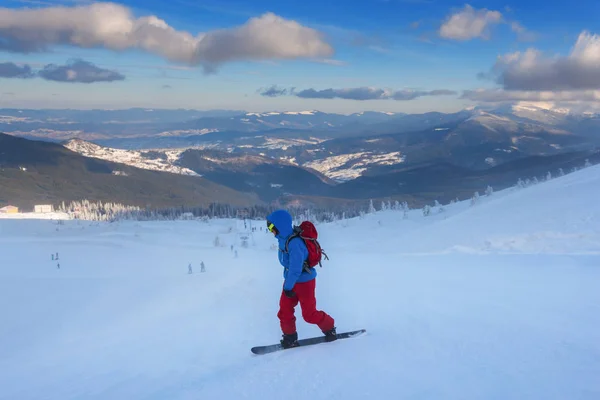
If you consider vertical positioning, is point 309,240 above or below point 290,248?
above

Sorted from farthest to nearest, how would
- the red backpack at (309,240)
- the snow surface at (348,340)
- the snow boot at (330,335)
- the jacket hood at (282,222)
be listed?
the snow boot at (330,335), the red backpack at (309,240), the jacket hood at (282,222), the snow surface at (348,340)

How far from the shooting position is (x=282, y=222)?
7352 mm

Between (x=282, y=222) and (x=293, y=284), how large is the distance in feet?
3.59

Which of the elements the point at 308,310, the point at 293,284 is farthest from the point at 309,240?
the point at 308,310

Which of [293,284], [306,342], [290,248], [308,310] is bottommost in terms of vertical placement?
[306,342]

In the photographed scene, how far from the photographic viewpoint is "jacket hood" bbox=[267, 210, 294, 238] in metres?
7.35

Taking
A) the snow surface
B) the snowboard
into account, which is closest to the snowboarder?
the snowboard

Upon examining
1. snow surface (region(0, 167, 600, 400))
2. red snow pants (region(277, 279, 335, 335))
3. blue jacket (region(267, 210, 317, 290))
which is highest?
blue jacket (region(267, 210, 317, 290))

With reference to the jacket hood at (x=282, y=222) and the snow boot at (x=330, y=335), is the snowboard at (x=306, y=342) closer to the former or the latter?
the snow boot at (x=330, y=335)

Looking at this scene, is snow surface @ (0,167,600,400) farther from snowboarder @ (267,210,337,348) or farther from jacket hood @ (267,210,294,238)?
jacket hood @ (267,210,294,238)

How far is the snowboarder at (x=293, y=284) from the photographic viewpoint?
7.38 metres

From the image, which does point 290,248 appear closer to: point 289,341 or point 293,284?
point 293,284

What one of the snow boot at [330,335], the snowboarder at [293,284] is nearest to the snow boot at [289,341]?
the snowboarder at [293,284]

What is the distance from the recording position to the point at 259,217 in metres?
139
